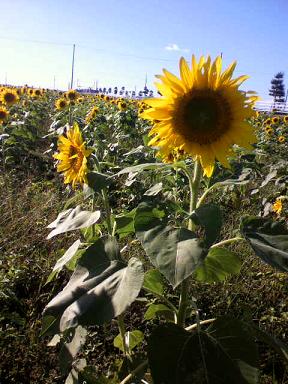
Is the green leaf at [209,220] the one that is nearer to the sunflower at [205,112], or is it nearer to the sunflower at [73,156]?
the sunflower at [205,112]

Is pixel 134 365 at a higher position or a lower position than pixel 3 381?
higher

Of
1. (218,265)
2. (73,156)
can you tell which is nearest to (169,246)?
(218,265)

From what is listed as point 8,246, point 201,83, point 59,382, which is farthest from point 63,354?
point 8,246

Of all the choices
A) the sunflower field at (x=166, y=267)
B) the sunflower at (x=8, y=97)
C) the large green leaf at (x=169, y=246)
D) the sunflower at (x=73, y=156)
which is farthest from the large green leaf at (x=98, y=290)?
the sunflower at (x=8, y=97)

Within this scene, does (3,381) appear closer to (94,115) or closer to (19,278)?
(19,278)

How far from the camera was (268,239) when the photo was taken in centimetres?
131

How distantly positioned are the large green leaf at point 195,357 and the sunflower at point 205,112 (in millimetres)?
543

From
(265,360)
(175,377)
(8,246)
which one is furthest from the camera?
(8,246)

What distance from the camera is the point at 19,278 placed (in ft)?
8.81

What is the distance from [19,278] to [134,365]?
1.36 m

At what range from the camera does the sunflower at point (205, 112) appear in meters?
1.48

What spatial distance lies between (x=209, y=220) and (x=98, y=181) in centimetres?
47

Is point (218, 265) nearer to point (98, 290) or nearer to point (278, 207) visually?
point (98, 290)

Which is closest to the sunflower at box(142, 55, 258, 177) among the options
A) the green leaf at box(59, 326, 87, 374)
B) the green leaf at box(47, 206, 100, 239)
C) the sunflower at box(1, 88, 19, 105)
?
the green leaf at box(47, 206, 100, 239)
